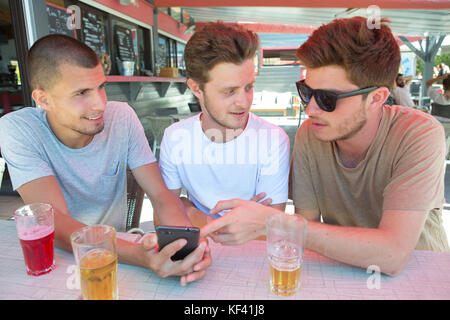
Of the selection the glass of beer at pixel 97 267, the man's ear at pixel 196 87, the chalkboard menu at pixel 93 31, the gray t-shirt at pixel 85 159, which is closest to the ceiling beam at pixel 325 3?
the chalkboard menu at pixel 93 31

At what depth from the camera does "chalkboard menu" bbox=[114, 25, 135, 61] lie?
225 inches

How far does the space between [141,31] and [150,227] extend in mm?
5736

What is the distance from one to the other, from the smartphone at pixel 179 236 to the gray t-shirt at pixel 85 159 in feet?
2.49

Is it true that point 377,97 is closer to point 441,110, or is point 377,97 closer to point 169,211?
Result: point 169,211

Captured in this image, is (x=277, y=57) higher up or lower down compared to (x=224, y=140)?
higher up

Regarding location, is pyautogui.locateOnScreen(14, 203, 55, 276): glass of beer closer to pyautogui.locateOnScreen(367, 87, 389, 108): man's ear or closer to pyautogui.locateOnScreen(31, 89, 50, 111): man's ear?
pyautogui.locateOnScreen(31, 89, 50, 111): man's ear

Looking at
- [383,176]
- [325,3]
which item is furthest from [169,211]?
[325,3]

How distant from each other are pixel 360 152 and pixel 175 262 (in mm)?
1051

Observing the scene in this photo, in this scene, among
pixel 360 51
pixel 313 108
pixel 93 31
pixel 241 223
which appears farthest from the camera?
pixel 93 31

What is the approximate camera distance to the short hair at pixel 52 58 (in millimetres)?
1589

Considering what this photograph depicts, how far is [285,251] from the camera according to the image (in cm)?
99

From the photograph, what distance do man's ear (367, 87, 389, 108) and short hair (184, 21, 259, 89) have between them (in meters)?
0.72

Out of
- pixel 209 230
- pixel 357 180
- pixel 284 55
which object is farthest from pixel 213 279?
pixel 284 55

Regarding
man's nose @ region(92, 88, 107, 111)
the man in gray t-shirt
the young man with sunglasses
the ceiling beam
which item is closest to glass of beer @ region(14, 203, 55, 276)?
the man in gray t-shirt
